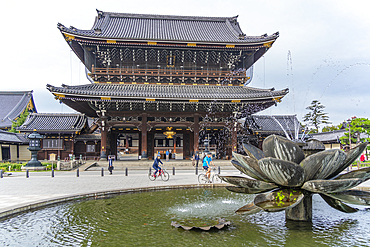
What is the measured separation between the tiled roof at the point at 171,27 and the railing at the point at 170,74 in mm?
3442

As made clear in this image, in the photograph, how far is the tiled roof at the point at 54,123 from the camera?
28.1m

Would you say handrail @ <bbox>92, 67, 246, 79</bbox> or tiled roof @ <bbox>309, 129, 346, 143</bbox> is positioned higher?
handrail @ <bbox>92, 67, 246, 79</bbox>

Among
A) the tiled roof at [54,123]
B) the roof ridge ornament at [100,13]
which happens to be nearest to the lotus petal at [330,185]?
the tiled roof at [54,123]

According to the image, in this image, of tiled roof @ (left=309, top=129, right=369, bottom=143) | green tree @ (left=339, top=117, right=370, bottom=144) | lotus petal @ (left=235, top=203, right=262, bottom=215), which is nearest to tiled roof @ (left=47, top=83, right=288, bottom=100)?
green tree @ (left=339, top=117, right=370, bottom=144)

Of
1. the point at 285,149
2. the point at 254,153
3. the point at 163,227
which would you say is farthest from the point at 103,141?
the point at 285,149

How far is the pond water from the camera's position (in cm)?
575

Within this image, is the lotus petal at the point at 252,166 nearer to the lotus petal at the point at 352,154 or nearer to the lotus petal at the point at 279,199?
the lotus petal at the point at 279,199

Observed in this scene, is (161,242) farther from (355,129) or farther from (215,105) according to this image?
(355,129)

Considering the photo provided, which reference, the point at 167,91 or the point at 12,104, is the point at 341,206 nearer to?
the point at 167,91

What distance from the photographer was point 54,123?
2928 cm

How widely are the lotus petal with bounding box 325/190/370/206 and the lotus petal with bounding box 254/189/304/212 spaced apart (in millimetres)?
784

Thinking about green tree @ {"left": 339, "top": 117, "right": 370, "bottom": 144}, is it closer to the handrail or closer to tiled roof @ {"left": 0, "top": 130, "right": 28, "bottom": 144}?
the handrail

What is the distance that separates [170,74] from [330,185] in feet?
73.4


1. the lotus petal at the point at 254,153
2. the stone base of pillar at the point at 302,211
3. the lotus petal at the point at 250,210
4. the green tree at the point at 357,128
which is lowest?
the stone base of pillar at the point at 302,211
